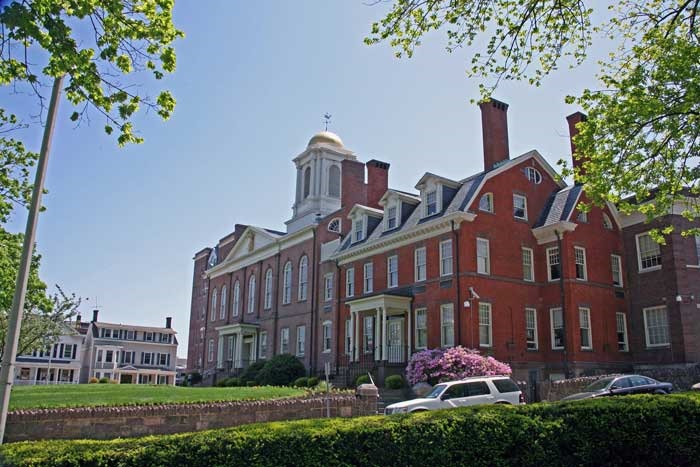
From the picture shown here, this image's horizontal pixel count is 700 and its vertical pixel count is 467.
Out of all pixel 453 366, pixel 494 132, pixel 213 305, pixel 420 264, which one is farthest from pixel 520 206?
pixel 213 305

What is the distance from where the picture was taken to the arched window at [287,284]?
43094 millimetres

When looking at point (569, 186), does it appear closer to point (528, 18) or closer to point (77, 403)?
point (528, 18)

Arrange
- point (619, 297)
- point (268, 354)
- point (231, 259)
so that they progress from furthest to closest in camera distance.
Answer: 1. point (231, 259)
2. point (268, 354)
3. point (619, 297)

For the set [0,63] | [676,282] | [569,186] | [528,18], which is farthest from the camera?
[569,186]

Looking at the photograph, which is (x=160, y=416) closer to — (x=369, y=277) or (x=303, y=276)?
(x=369, y=277)

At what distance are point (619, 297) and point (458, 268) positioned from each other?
8.94 m

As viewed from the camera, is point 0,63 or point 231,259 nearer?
point 0,63

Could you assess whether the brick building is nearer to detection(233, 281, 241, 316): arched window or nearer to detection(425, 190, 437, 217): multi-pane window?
detection(425, 190, 437, 217): multi-pane window

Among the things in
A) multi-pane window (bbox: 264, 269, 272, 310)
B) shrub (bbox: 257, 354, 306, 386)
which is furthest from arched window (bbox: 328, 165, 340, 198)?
shrub (bbox: 257, 354, 306, 386)

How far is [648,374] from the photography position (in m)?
27.5

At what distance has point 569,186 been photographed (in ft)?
105

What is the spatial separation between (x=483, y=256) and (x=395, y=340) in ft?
21.8

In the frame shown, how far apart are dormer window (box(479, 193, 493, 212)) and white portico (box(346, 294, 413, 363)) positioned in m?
5.81

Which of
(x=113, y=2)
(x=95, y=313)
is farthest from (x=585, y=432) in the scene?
(x=95, y=313)
